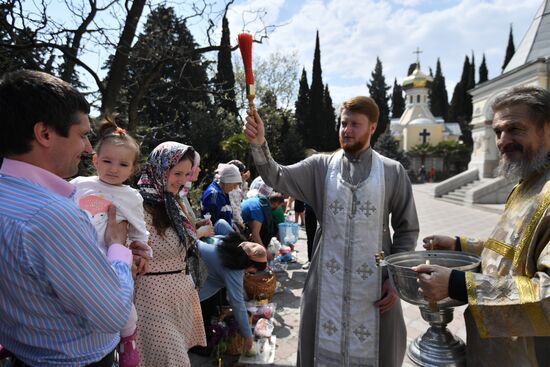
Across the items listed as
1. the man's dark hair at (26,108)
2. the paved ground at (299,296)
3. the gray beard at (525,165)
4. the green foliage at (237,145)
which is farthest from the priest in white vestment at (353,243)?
the green foliage at (237,145)

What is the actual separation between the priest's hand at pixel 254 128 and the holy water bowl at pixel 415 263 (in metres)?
1.04

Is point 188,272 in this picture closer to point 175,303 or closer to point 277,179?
point 175,303

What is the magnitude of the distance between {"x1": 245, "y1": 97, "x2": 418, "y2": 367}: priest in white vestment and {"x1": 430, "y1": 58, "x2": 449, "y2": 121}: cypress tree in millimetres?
62736

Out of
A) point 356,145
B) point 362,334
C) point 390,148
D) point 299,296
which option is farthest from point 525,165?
point 390,148

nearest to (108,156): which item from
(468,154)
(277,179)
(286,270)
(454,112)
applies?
(277,179)

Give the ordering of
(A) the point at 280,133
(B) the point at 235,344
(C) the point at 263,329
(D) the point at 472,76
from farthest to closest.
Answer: (D) the point at 472,76
(A) the point at 280,133
(C) the point at 263,329
(B) the point at 235,344

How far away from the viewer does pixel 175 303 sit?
2326mm

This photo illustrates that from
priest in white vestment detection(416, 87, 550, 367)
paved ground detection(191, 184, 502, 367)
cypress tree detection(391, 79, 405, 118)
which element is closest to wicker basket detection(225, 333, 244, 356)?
paved ground detection(191, 184, 502, 367)

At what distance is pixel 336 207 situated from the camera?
8.18ft

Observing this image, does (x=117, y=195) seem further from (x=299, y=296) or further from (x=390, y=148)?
(x=390, y=148)

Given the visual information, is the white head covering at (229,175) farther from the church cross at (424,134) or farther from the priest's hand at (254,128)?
the church cross at (424,134)

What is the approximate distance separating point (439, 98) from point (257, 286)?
63321mm

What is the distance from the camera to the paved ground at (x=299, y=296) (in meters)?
4.04

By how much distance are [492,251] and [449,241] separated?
0.42 meters
